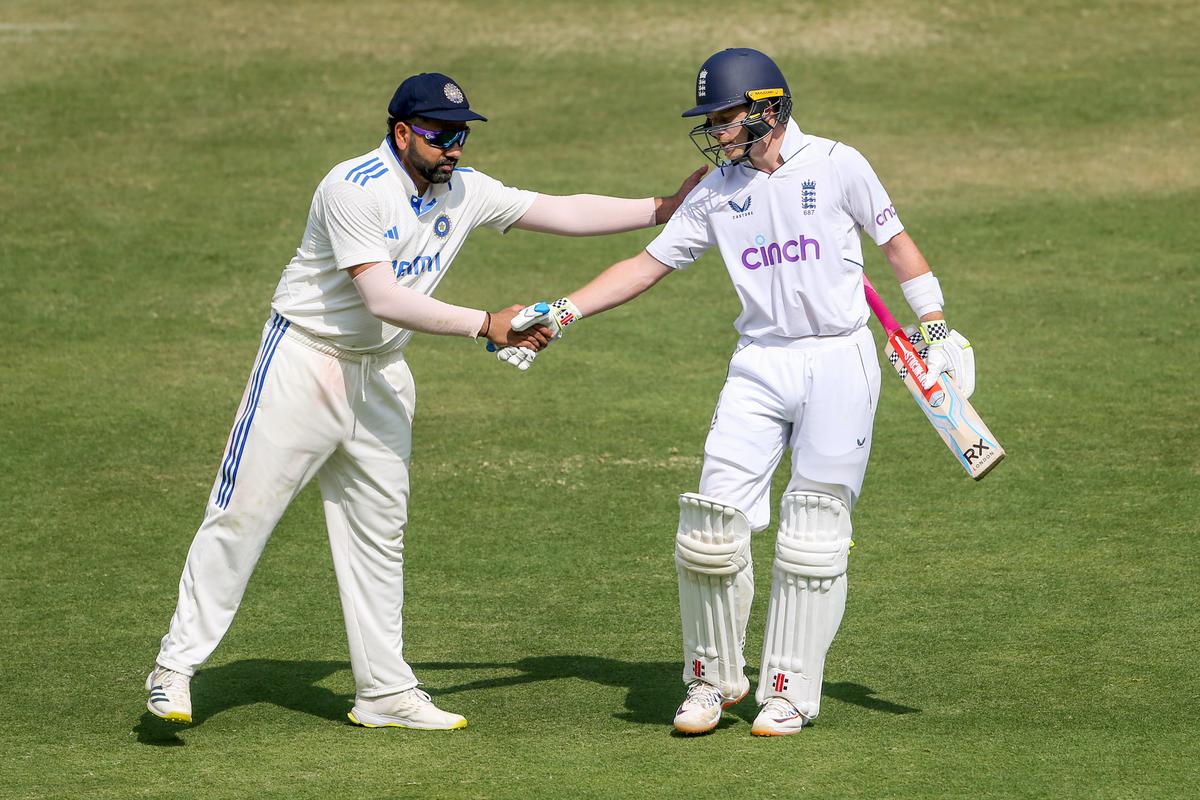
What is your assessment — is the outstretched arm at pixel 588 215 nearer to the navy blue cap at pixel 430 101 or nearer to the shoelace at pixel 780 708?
the navy blue cap at pixel 430 101

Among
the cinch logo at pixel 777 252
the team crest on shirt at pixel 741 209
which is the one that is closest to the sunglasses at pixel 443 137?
the team crest on shirt at pixel 741 209

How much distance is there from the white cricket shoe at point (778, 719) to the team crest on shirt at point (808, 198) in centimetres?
175

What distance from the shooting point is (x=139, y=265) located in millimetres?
12914

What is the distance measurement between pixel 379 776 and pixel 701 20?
1404cm

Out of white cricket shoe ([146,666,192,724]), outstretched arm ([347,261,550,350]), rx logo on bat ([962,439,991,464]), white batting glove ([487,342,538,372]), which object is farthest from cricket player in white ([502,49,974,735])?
white cricket shoe ([146,666,192,724])

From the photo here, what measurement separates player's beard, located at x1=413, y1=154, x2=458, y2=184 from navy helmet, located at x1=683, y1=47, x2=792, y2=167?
2.91 ft

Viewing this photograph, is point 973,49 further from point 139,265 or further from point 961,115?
point 139,265

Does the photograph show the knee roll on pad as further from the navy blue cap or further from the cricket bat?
the navy blue cap

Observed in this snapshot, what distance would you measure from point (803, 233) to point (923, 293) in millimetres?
565

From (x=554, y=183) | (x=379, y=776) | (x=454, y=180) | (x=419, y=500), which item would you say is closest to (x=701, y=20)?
(x=554, y=183)

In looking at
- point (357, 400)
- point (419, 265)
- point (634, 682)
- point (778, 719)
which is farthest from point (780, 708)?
point (419, 265)

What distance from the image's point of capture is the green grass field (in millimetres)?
5820

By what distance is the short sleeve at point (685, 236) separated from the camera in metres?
6.10

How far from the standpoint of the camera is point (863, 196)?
590cm
